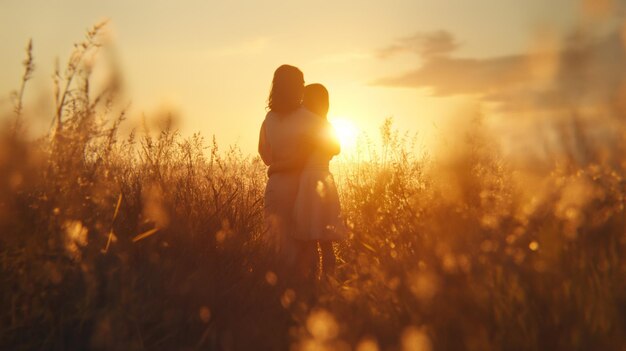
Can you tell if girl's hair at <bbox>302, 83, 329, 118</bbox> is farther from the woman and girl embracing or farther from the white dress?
the white dress

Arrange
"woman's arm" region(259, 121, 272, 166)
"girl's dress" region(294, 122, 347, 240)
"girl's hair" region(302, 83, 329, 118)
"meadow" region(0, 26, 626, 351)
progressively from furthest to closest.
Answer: "girl's hair" region(302, 83, 329, 118) → "woman's arm" region(259, 121, 272, 166) → "girl's dress" region(294, 122, 347, 240) → "meadow" region(0, 26, 626, 351)

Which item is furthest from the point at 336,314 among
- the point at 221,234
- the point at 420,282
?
the point at 221,234

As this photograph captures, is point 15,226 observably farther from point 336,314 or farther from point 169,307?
point 336,314

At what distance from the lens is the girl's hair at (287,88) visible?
489 centimetres

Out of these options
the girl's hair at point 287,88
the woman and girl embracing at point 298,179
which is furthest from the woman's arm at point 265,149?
the girl's hair at point 287,88

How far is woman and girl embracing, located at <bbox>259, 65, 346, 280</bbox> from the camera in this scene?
489 centimetres

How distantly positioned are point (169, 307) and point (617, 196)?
7.74 feet

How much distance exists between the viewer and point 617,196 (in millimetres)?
3242

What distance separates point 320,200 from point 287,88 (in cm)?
→ 91

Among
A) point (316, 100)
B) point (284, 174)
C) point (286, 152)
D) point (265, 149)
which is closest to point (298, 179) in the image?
point (284, 174)

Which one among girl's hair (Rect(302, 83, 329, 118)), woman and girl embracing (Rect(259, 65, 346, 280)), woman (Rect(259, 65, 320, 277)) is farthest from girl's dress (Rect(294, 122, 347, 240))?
girl's hair (Rect(302, 83, 329, 118))

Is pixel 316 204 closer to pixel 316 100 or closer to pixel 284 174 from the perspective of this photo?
pixel 284 174

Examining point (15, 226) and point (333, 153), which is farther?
point (333, 153)

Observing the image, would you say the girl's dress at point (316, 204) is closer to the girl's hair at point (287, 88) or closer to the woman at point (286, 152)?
the woman at point (286, 152)
